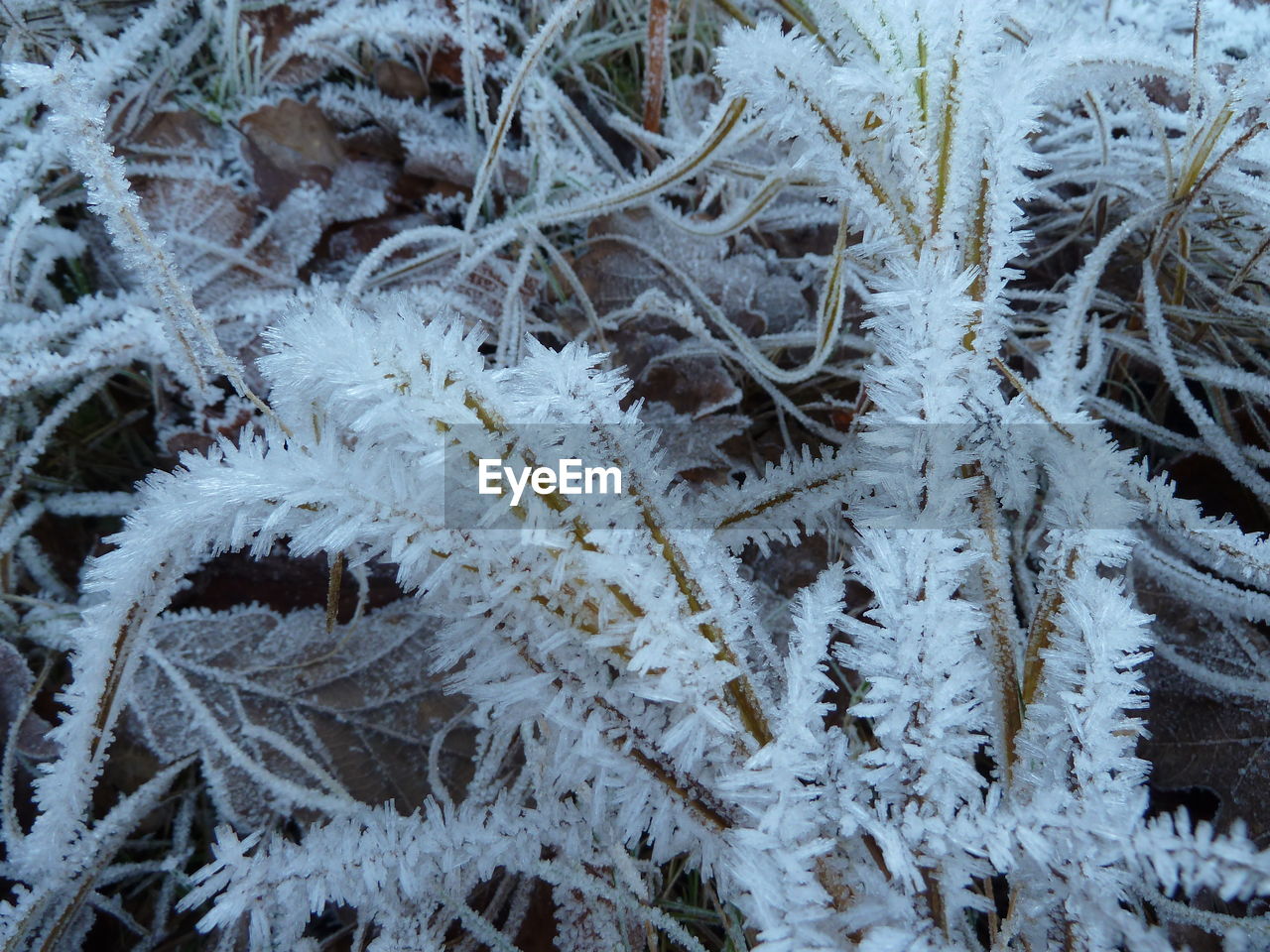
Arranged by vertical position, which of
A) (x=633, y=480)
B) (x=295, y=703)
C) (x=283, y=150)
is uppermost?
(x=283, y=150)

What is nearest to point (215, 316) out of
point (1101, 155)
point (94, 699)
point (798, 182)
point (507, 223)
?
point (507, 223)

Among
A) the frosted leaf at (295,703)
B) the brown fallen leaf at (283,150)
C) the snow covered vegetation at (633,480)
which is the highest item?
the brown fallen leaf at (283,150)

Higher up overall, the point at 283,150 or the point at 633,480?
the point at 283,150

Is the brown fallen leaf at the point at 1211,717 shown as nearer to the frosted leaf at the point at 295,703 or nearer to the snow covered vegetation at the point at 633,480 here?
the snow covered vegetation at the point at 633,480

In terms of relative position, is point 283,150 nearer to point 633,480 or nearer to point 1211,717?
point 633,480

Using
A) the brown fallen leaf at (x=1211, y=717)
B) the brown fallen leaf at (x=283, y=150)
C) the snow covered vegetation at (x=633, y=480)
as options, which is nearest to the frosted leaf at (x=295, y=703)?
the snow covered vegetation at (x=633, y=480)

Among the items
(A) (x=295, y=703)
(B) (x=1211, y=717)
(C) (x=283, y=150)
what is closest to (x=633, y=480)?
(A) (x=295, y=703)

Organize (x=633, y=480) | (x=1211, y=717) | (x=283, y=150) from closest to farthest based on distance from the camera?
(x=633, y=480) < (x=1211, y=717) < (x=283, y=150)

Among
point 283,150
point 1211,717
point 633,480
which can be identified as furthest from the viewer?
point 283,150

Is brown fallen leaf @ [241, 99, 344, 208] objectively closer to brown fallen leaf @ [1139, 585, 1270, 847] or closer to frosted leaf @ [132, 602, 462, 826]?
frosted leaf @ [132, 602, 462, 826]
